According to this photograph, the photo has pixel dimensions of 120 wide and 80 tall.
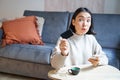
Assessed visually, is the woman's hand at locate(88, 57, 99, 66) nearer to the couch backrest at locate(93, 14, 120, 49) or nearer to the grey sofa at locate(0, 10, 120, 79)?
the grey sofa at locate(0, 10, 120, 79)

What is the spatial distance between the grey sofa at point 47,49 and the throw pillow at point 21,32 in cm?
9

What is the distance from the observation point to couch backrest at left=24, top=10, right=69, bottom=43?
269 cm

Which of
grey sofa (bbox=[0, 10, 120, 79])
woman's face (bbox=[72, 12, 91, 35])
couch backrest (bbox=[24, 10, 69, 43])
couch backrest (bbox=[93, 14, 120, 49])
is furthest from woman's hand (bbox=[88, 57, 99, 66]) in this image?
couch backrest (bbox=[24, 10, 69, 43])

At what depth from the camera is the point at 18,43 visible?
244 cm

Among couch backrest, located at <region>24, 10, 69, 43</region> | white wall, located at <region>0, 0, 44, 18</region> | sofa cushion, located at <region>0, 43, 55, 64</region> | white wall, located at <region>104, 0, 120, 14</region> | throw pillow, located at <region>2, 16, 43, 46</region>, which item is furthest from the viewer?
white wall, located at <region>0, 0, 44, 18</region>

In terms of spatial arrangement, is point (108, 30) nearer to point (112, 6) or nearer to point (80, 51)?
point (112, 6)

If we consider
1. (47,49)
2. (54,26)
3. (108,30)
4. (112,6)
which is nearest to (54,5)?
(54,26)

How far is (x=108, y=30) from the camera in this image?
2543 mm

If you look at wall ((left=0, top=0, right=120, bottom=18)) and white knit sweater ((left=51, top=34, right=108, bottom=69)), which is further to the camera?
wall ((left=0, top=0, right=120, bottom=18))

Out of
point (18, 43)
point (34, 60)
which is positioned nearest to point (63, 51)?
point (34, 60)

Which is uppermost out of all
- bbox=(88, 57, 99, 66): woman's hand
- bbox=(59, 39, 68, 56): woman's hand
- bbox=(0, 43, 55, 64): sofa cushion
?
bbox=(59, 39, 68, 56): woman's hand

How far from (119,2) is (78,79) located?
2089 millimetres

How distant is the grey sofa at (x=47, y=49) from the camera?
2.20 metres

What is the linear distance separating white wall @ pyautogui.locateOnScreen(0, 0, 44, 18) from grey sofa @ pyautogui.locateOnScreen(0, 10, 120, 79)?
0.64 meters
